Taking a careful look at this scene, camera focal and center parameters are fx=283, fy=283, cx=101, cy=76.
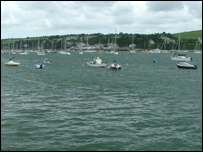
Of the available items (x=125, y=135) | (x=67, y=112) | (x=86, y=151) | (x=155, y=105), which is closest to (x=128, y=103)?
(x=155, y=105)

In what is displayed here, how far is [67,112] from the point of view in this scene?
36.4m

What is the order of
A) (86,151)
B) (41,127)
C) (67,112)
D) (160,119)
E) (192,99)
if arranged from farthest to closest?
(192,99) < (67,112) < (160,119) < (41,127) < (86,151)

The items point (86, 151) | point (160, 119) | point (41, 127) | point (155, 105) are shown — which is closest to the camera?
point (86, 151)

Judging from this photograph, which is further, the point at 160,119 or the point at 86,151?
the point at 160,119

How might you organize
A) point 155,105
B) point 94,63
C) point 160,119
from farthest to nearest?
point 94,63 → point 155,105 → point 160,119

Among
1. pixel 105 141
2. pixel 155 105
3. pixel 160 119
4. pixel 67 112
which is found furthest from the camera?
pixel 155 105

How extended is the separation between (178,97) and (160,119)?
14910mm

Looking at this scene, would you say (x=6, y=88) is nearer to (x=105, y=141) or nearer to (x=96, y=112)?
(x=96, y=112)

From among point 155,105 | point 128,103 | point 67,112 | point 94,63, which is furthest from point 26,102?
point 94,63

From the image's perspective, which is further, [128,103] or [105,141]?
[128,103]

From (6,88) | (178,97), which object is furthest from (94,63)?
(178,97)

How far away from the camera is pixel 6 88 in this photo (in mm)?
55375

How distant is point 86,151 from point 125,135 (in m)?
A: 5.22

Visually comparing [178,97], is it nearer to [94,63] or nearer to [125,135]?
[125,135]
